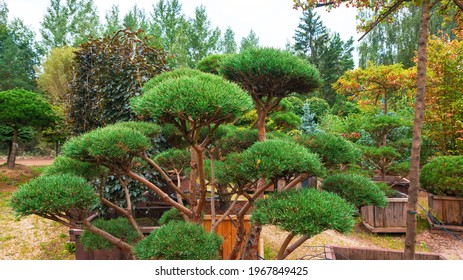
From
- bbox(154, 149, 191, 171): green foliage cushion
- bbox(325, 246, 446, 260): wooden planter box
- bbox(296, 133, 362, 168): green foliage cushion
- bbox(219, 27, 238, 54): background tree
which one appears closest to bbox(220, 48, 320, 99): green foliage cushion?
bbox(296, 133, 362, 168): green foliage cushion

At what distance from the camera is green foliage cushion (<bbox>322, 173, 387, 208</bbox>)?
142 cm

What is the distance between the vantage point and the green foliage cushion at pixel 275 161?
1089 millimetres

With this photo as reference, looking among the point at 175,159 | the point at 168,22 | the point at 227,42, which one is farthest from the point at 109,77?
the point at 227,42

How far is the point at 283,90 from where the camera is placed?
156 centimetres

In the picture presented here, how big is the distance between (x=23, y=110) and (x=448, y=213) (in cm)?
630

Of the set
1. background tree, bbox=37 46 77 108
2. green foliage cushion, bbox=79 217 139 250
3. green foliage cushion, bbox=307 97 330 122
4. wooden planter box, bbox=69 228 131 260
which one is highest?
background tree, bbox=37 46 77 108

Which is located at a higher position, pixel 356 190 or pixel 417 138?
pixel 417 138

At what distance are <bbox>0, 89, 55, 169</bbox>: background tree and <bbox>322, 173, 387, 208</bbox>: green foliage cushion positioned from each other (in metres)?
5.32

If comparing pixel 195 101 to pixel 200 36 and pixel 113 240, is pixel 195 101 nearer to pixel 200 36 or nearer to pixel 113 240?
pixel 113 240

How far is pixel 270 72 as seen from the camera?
1.41 metres

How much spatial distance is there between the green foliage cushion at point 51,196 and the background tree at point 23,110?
4641 mm

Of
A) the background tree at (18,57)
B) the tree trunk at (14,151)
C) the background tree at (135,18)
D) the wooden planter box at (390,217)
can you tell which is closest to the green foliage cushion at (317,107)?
the wooden planter box at (390,217)

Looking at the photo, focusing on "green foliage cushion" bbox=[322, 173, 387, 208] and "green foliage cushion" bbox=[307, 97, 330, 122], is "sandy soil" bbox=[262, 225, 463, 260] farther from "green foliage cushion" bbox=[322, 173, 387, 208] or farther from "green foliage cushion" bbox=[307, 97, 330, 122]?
"green foliage cushion" bbox=[307, 97, 330, 122]
